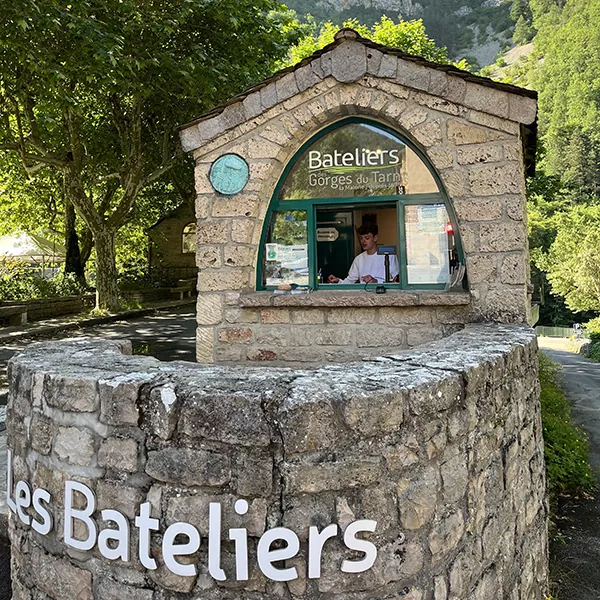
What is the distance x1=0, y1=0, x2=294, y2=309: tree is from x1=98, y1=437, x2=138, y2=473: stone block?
7.98m

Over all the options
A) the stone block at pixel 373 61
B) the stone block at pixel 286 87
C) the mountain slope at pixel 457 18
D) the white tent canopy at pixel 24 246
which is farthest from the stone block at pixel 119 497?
Result: the mountain slope at pixel 457 18

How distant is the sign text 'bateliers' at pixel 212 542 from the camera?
212cm

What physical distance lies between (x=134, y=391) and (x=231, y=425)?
0.48 metres

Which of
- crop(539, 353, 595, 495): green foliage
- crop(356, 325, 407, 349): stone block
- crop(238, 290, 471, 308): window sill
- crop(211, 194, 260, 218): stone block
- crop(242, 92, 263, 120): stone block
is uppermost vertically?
crop(242, 92, 263, 120): stone block

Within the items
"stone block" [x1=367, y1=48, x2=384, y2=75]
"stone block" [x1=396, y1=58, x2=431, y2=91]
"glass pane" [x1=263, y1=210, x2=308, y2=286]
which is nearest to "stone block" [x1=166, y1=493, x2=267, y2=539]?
"glass pane" [x1=263, y1=210, x2=308, y2=286]

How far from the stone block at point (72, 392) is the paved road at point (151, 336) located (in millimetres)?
2819

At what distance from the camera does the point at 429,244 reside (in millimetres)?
5426

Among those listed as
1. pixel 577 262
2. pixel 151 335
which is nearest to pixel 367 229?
pixel 151 335

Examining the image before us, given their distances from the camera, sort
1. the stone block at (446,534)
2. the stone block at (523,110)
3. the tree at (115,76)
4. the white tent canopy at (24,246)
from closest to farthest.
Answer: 1. the stone block at (446,534)
2. the stone block at (523,110)
3. the tree at (115,76)
4. the white tent canopy at (24,246)

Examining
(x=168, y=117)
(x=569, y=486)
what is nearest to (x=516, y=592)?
(x=569, y=486)

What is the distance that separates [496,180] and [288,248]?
2.16m

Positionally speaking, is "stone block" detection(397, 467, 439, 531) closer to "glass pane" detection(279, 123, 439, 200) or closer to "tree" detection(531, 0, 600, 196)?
"glass pane" detection(279, 123, 439, 200)

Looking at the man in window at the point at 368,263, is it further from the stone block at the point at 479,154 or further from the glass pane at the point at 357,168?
the stone block at the point at 479,154

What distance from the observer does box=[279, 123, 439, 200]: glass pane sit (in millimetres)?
5391
